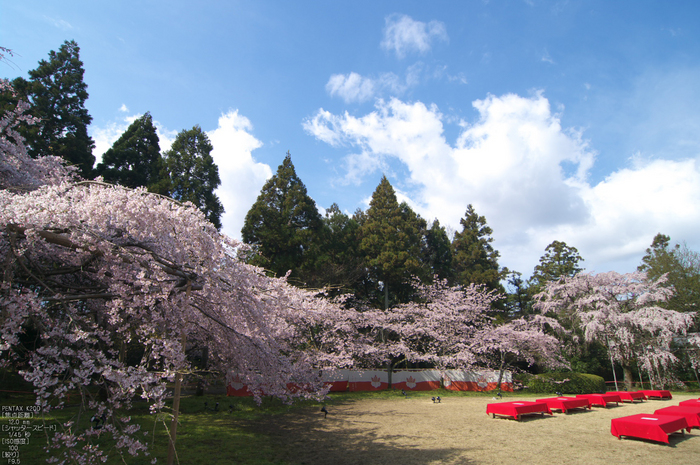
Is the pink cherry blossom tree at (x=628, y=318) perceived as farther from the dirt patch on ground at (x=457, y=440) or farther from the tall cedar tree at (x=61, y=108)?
the tall cedar tree at (x=61, y=108)

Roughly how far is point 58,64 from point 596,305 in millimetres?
32669

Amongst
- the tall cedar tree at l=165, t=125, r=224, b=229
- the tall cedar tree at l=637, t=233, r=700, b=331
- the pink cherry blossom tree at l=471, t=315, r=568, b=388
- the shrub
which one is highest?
the tall cedar tree at l=165, t=125, r=224, b=229

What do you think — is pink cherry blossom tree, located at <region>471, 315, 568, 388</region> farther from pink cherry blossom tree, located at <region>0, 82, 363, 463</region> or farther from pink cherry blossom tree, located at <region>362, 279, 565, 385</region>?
pink cherry blossom tree, located at <region>0, 82, 363, 463</region>

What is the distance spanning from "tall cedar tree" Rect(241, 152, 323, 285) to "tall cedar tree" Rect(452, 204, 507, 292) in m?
13.7

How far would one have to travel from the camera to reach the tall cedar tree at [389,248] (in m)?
22.8

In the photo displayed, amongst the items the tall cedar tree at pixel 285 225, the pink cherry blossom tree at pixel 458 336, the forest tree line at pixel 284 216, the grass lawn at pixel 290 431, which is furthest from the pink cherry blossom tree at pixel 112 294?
the pink cherry blossom tree at pixel 458 336

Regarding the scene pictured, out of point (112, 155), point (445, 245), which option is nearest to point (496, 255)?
point (445, 245)

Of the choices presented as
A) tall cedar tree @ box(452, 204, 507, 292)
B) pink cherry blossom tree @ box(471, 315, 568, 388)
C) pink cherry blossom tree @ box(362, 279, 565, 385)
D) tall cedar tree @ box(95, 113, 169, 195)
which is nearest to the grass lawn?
pink cherry blossom tree @ box(471, 315, 568, 388)

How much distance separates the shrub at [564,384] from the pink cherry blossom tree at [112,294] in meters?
16.3

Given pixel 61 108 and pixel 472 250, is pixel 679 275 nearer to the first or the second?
pixel 472 250

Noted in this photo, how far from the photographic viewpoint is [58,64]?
18328mm

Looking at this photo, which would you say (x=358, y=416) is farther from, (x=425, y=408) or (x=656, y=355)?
(x=656, y=355)

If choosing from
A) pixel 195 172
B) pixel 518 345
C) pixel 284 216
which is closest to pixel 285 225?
pixel 284 216

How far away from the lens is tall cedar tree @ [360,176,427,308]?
2277 centimetres
